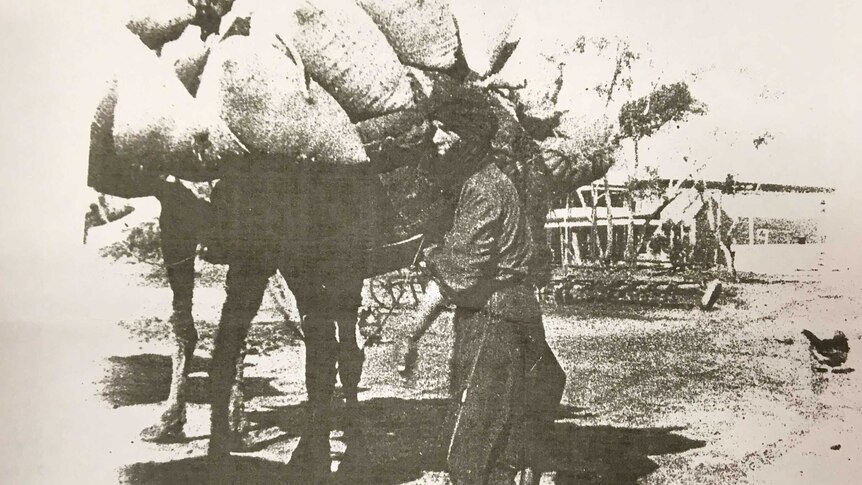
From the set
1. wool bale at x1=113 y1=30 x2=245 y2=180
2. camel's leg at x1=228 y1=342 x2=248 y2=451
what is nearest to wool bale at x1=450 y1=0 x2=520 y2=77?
wool bale at x1=113 y1=30 x2=245 y2=180

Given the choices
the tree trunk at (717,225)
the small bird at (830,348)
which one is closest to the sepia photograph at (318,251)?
the tree trunk at (717,225)

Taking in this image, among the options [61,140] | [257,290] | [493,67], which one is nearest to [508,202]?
[493,67]

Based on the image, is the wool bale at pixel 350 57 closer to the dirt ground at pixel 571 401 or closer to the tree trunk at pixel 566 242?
the tree trunk at pixel 566 242

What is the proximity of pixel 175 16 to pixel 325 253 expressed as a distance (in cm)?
107

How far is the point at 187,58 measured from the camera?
2.76 metres

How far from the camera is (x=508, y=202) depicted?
2785 millimetres

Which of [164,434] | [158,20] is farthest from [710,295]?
[158,20]

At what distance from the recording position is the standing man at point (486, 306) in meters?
2.76

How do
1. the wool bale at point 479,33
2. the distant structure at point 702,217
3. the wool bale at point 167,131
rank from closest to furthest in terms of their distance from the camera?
the wool bale at point 167,131 < the wool bale at point 479,33 < the distant structure at point 702,217

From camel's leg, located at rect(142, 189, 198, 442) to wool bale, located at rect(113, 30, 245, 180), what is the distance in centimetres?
16

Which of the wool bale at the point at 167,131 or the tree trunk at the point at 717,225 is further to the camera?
the tree trunk at the point at 717,225

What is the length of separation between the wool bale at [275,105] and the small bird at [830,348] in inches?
77.1

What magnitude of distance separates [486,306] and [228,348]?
0.98 meters

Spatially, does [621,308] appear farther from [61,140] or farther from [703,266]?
[61,140]
